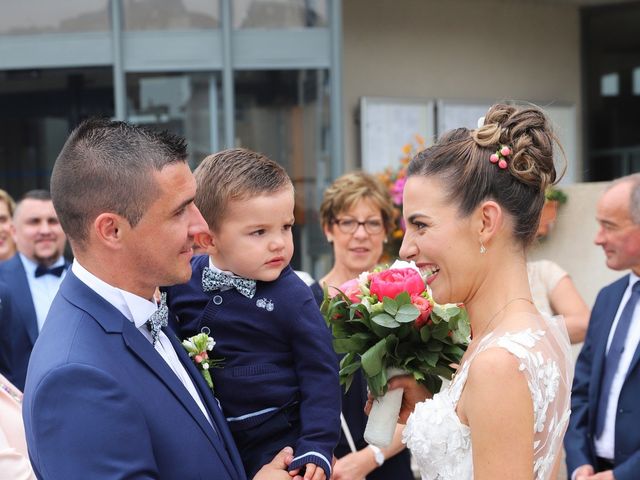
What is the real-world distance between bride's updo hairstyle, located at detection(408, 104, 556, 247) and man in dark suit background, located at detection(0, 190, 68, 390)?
3327 mm

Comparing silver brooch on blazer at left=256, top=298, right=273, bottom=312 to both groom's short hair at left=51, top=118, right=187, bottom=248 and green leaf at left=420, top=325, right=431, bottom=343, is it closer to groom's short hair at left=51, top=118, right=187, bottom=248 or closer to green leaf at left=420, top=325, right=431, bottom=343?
green leaf at left=420, top=325, right=431, bottom=343

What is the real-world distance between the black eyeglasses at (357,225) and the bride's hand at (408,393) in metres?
1.84

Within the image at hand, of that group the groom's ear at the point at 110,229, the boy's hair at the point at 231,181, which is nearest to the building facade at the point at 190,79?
the boy's hair at the point at 231,181

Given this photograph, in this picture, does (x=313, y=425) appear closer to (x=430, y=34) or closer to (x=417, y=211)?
(x=417, y=211)

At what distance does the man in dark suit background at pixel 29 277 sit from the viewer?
480cm

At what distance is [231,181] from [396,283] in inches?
28.5

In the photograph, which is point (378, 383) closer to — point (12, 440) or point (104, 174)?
point (104, 174)

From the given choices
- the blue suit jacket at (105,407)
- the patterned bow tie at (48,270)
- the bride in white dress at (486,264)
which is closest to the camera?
the blue suit jacket at (105,407)

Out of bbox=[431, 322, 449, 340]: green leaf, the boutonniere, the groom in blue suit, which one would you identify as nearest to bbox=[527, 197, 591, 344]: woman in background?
bbox=[431, 322, 449, 340]: green leaf

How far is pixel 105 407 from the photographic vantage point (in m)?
1.88

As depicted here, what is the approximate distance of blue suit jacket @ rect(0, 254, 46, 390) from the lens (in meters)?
4.75

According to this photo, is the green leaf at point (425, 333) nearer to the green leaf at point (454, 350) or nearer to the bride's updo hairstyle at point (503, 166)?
the green leaf at point (454, 350)

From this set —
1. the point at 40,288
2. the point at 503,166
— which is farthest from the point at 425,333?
the point at 40,288

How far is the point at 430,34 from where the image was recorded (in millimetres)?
12227
